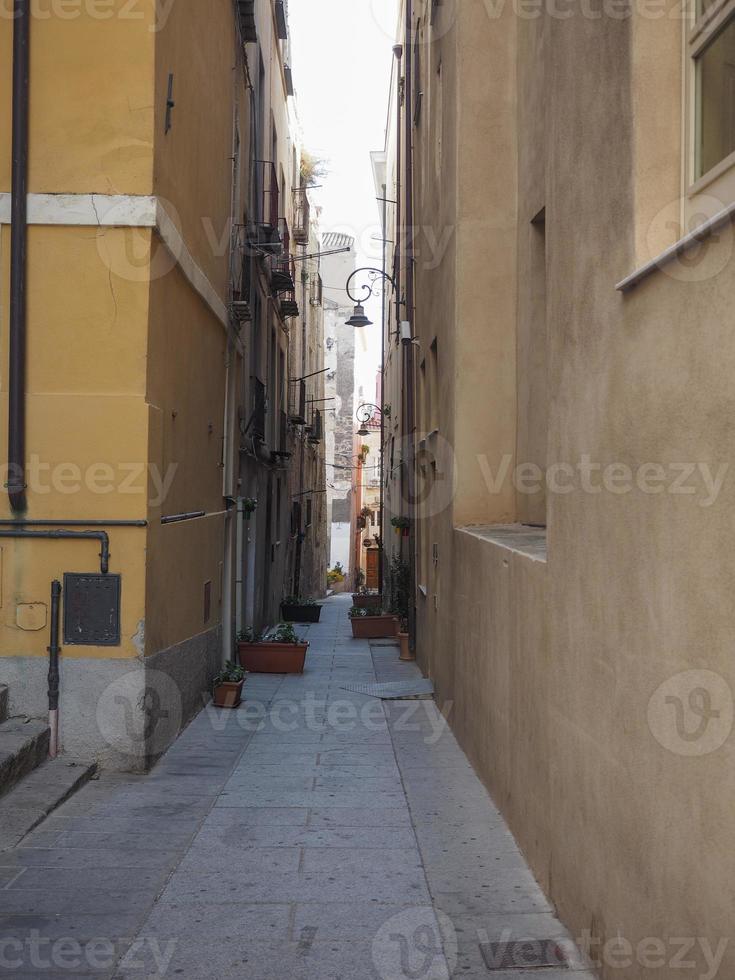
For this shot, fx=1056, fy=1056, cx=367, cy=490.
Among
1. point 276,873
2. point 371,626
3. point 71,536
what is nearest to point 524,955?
point 276,873

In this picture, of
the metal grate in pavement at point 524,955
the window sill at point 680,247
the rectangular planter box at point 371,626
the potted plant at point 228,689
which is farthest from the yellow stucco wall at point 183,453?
the rectangular planter box at point 371,626

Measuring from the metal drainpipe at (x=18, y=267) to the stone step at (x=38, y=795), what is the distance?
6.27 ft

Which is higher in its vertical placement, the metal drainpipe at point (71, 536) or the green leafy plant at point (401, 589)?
the metal drainpipe at point (71, 536)

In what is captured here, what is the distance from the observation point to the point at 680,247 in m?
3.35

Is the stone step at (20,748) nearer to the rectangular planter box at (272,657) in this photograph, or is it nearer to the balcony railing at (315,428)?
the rectangular planter box at (272,657)

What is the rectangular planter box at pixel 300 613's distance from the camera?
71.5 feet

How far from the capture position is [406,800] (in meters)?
7.44

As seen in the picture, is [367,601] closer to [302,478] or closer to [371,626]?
[371,626]

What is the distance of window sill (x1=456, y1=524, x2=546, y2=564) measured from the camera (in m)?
6.32

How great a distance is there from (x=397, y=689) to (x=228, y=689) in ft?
7.31

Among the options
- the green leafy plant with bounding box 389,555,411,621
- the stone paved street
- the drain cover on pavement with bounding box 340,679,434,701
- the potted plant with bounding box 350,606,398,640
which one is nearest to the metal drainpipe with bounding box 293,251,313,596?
the green leafy plant with bounding box 389,555,411,621

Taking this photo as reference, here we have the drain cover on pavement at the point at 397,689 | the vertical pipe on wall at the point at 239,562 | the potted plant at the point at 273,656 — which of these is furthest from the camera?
the vertical pipe on wall at the point at 239,562

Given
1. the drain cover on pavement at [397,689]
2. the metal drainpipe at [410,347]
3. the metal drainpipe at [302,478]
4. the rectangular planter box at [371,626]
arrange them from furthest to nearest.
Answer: the metal drainpipe at [302,478]
the rectangular planter box at [371,626]
the metal drainpipe at [410,347]
the drain cover on pavement at [397,689]

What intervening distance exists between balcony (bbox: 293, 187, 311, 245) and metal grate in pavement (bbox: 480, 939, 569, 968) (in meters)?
20.8
